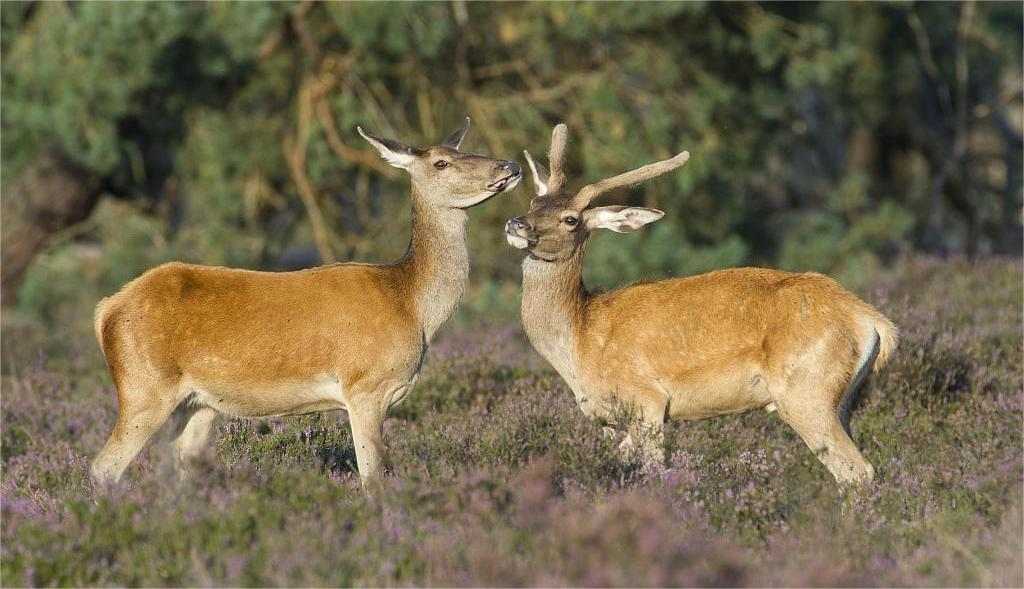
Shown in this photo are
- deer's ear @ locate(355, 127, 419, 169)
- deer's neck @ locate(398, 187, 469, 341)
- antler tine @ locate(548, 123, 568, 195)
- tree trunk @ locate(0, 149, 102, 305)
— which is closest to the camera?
deer's neck @ locate(398, 187, 469, 341)

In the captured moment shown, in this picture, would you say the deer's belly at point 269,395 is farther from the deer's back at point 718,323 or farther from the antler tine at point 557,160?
the antler tine at point 557,160

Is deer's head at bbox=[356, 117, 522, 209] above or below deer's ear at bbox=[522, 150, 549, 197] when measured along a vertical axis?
A: above

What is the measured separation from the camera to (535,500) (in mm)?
5180

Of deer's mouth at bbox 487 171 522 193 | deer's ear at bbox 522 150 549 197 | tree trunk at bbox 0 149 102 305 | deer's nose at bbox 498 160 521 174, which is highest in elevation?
deer's nose at bbox 498 160 521 174

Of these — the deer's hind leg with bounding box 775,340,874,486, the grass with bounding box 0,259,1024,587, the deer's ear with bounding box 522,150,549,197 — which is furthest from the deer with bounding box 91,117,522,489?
the deer's hind leg with bounding box 775,340,874,486

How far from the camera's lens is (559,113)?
15773mm

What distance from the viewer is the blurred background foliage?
548 inches

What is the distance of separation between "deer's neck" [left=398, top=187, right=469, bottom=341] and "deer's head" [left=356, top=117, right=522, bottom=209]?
0.23ft

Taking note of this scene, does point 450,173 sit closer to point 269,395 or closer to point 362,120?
point 269,395

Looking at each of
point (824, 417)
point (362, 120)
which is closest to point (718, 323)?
point (824, 417)

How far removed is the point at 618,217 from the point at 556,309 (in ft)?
2.10

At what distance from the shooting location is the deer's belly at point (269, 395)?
22.3 feet

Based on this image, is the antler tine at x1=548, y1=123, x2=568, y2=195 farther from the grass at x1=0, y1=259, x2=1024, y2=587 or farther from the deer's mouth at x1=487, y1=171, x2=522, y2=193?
the grass at x1=0, y1=259, x2=1024, y2=587

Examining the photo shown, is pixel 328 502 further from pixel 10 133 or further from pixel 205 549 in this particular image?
pixel 10 133
